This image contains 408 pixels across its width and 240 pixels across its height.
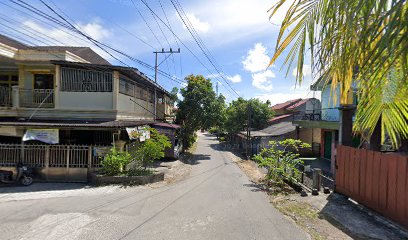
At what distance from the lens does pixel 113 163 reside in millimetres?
10922

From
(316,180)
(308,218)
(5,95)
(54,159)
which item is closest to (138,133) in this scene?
(54,159)

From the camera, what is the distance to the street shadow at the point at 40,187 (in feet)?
31.6

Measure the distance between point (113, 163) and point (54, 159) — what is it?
2.77 m

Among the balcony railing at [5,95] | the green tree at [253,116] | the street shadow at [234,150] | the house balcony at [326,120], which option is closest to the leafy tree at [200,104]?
the street shadow at [234,150]

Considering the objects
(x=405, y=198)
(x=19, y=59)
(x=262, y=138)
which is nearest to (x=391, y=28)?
(x=405, y=198)

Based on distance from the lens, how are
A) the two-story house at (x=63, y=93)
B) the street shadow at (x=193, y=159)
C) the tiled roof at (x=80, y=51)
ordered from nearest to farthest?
1. the two-story house at (x=63, y=93)
2. the tiled roof at (x=80, y=51)
3. the street shadow at (x=193, y=159)

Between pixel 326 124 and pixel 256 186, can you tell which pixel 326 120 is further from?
pixel 256 186

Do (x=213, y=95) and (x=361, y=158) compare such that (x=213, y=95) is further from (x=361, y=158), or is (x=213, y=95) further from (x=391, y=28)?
(x=391, y=28)

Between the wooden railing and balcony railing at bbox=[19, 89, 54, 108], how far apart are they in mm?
14084

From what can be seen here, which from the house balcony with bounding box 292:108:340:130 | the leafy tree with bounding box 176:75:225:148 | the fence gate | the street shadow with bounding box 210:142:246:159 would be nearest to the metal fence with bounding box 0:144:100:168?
the fence gate

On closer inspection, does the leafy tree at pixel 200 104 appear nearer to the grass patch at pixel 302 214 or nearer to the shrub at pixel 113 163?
the shrub at pixel 113 163

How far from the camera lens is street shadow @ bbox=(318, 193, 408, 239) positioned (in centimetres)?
558

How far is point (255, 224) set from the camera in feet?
21.2

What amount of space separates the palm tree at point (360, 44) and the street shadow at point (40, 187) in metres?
10.3
